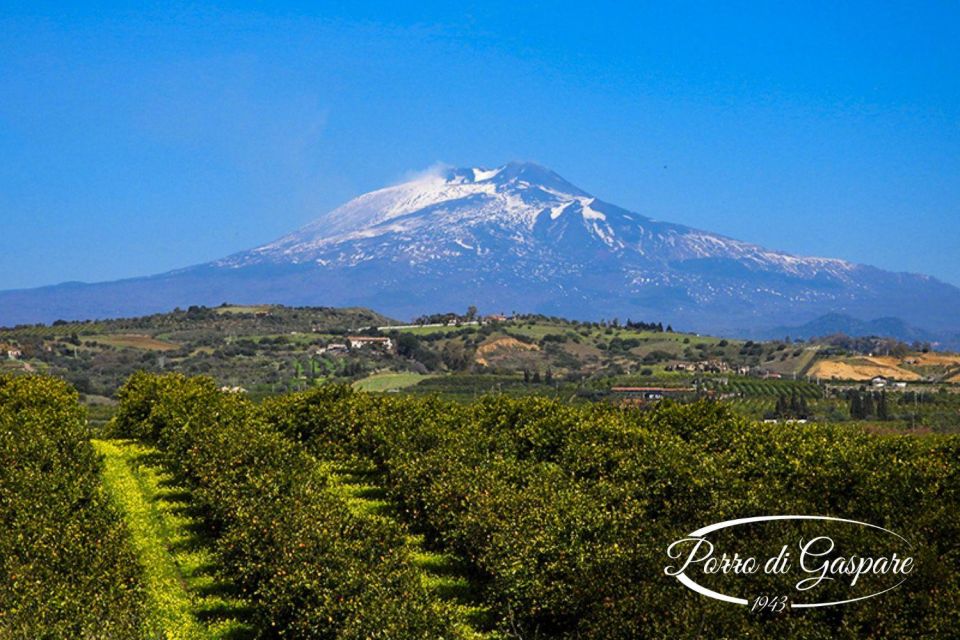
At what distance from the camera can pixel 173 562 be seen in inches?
1026

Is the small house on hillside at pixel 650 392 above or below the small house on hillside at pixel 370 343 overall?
below

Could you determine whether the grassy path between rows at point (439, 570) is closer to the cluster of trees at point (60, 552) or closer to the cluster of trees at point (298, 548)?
the cluster of trees at point (298, 548)

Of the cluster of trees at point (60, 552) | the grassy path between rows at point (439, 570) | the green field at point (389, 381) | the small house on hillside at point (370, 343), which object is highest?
the cluster of trees at point (60, 552)

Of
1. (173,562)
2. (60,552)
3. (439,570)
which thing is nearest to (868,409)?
(439,570)

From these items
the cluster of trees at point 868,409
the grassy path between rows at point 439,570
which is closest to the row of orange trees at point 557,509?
the grassy path between rows at point 439,570

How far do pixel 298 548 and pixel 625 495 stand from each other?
343 inches

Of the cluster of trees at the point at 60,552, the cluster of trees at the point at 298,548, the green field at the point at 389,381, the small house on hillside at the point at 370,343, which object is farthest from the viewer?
the small house on hillside at the point at 370,343

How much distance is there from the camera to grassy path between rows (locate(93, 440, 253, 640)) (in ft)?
69.8

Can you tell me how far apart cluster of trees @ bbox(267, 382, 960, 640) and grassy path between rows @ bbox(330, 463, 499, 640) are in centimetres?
49

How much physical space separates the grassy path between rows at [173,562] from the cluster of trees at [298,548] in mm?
763

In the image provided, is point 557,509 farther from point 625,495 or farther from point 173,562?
point 173,562

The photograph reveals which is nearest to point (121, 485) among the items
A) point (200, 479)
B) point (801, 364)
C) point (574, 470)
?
point (200, 479)

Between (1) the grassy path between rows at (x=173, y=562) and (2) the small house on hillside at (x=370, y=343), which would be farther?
(2) the small house on hillside at (x=370, y=343)

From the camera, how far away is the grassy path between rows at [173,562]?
69.8 feet
